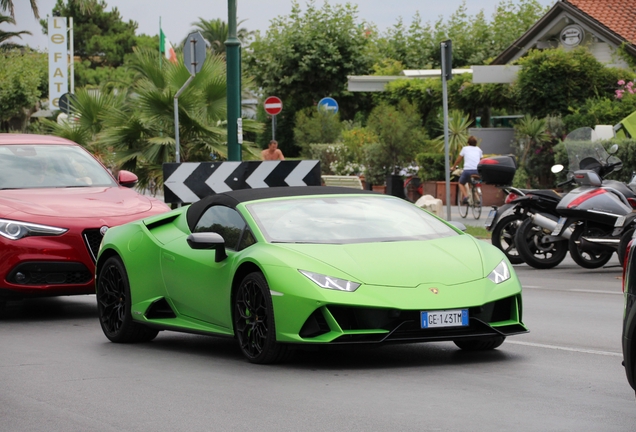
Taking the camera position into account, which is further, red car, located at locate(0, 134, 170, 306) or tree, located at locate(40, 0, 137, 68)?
tree, located at locate(40, 0, 137, 68)

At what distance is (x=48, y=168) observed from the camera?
1234 centimetres

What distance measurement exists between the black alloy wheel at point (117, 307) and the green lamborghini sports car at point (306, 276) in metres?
0.01

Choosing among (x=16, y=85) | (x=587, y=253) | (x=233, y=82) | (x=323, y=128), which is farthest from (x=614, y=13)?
(x=16, y=85)

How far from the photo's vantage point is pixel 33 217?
35.4ft

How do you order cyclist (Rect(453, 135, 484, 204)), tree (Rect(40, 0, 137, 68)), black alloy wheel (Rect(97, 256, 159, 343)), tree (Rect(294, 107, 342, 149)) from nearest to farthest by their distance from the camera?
1. black alloy wheel (Rect(97, 256, 159, 343))
2. cyclist (Rect(453, 135, 484, 204))
3. tree (Rect(294, 107, 342, 149))
4. tree (Rect(40, 0, 137, 68))

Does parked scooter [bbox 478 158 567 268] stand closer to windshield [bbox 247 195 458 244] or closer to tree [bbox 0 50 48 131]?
windshield [bbox 247 195 458 244]

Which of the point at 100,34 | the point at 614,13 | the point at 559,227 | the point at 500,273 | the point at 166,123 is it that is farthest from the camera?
the point at 100,34

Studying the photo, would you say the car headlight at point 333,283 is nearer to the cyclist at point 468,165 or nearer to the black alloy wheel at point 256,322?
the black alloy wheel at point 256,322

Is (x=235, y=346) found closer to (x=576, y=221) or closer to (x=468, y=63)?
(x=576, y=221)

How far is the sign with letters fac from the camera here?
15.5m

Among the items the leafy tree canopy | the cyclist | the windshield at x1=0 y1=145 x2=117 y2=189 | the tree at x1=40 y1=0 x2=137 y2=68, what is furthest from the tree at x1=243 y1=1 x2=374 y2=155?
the tree at x1=40 y1=0 x2=137 y2=68

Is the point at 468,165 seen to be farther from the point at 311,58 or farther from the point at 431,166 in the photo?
the point at 311,58

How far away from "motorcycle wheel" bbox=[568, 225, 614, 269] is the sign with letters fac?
337cm

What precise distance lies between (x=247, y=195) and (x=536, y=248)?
306 inches
